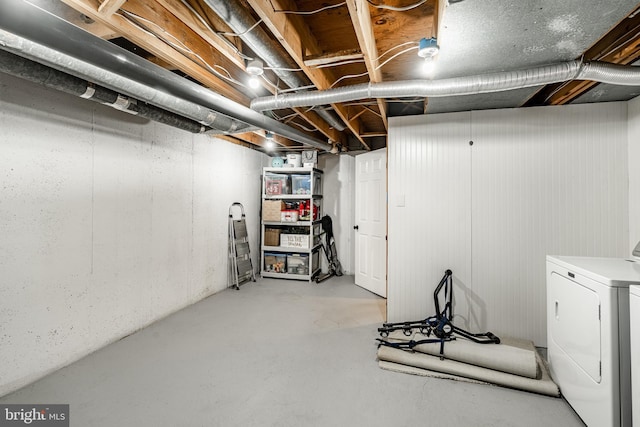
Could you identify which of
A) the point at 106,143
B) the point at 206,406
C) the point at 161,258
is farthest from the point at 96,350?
the point at 106,143

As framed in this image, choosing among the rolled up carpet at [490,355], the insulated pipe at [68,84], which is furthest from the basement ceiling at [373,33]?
the rolled up carpet at [490,355]

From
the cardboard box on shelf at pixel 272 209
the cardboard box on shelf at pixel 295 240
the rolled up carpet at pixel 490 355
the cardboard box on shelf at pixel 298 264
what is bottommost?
the rolled up carpet at pixel 490 355

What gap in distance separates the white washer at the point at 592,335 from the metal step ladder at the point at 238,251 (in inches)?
150

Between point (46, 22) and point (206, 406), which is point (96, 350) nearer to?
point (206, 406)

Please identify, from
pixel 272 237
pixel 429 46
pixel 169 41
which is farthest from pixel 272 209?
pixel 429 46

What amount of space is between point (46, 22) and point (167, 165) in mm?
2099

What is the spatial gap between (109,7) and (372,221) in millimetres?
Answer: 3773

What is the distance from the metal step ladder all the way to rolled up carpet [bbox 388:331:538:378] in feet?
9.71

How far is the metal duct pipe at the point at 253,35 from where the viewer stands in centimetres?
140

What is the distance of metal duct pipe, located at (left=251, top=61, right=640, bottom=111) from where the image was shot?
1779 mm

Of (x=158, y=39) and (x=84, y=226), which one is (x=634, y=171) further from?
(x=84, y=226)

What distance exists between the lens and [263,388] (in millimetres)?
2086

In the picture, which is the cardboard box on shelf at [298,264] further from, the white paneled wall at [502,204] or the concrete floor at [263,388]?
the white paneled wall at [502,204]

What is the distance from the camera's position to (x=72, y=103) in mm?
2342
